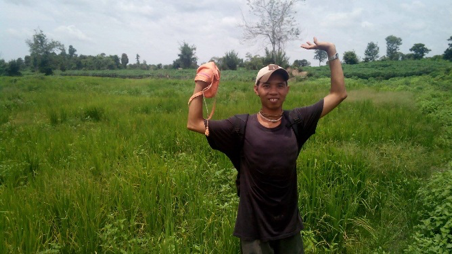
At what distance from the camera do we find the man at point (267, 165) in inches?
64.6

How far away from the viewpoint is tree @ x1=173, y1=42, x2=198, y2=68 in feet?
160

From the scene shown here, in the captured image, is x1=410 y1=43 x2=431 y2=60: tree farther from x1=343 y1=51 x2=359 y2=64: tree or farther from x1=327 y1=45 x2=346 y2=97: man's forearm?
x1=327 y1=45 x2=346 y2=97: man's forearm

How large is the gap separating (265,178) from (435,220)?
1.97 m

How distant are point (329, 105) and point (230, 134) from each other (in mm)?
648

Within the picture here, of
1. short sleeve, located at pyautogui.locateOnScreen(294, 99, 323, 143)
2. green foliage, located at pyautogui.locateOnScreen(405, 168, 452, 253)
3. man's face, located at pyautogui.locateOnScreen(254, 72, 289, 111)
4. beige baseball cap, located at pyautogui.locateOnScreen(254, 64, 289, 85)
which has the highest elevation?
beige baseball cap, located at pyautogui.locateOnScreen(254, 64, 289, 85)

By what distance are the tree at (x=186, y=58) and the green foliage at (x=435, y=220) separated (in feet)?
158

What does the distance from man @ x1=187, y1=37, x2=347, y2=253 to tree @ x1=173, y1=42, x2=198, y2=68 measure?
48.8 meters

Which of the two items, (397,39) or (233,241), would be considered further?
(397,39)

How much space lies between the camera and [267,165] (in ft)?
5.33

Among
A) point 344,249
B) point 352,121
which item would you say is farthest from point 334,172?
point 352,121

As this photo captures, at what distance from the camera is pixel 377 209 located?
122 inches

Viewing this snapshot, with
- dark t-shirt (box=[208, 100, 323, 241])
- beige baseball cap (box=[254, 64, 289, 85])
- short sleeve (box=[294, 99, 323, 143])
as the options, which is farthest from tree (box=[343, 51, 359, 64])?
dark t-shirt (box=[208, 100, 323, 241])

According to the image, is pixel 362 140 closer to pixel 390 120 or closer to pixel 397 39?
pixel 390 120

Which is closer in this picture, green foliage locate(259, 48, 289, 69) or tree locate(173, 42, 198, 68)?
green foliage locate(259, 48, 289, 69)
